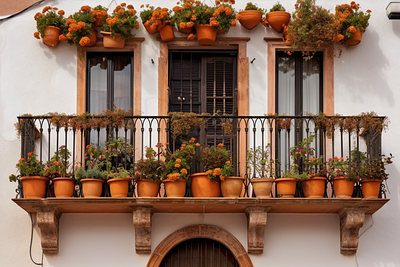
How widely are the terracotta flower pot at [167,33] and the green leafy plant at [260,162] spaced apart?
219cm

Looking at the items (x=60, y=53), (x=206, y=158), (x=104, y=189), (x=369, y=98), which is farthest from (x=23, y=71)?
(x=369, y=98)

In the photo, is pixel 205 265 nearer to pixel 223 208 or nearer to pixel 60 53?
pixel 223 208

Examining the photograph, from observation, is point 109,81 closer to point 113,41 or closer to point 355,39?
point 113,41

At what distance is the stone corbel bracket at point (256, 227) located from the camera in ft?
39.1

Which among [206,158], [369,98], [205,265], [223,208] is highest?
[369,98]

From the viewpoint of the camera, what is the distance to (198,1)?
Answer: 1298 centimetres

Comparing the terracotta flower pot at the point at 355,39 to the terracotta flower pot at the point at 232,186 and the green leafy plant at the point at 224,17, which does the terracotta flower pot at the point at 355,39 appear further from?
the terracotta flower pot at the point at 232,186

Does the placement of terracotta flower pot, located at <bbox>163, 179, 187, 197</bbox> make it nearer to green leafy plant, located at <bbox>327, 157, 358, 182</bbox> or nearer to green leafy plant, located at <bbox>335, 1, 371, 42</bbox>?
green leafy plant, located at <bbox>327, 157, 358, 182</bbox>

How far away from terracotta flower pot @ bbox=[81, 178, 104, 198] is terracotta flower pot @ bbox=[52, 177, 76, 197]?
0.19 m

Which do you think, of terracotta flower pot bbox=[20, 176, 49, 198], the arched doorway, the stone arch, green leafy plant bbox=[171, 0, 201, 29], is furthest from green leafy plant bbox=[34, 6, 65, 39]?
the arched doorway

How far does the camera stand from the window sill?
1173 cm

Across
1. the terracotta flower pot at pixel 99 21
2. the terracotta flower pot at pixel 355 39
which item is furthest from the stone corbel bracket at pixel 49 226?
the terracotta flower pot at pixel 355 39

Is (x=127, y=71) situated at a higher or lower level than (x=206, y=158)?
higher

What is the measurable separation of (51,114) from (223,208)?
2934mm
